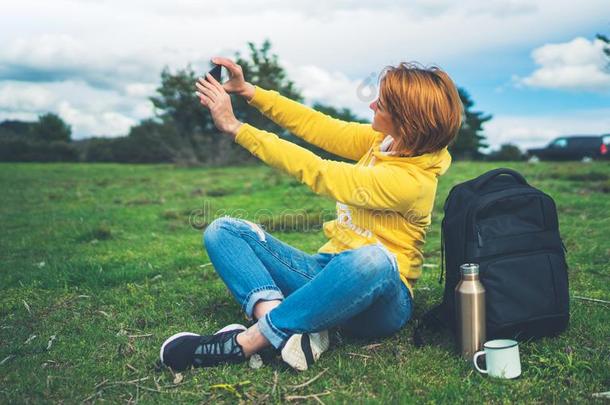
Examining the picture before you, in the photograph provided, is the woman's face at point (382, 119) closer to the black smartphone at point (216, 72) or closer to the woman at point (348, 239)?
the woman at point (348, 239)

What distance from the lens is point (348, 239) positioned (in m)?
3.62

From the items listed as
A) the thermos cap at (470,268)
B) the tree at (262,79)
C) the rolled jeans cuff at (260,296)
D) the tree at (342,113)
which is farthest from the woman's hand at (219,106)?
the tree at (342,113)

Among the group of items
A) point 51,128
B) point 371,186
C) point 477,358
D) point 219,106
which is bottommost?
point 477,358

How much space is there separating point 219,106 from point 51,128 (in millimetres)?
59889

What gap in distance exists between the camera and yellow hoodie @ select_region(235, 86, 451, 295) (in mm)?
→ 3248

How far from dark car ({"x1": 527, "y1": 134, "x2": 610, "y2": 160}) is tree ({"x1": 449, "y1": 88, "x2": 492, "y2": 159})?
1246 cm

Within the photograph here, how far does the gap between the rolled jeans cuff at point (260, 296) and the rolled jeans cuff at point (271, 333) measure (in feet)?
0.64

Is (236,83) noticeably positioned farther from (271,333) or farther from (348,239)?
(271,333)

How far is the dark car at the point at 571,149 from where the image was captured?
33.2m

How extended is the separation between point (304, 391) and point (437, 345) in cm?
104

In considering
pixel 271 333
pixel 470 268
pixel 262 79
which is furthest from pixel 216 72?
pixel 262 79

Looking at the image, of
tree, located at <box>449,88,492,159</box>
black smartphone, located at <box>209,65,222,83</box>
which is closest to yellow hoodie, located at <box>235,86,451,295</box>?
black smartphone, located at <box>209,65,222,83</box>

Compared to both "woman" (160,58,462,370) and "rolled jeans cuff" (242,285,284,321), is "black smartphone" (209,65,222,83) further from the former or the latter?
"rolled jeans cuff" (242,285,284,321)

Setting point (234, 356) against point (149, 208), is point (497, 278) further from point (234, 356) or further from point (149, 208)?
point (149, 208)
